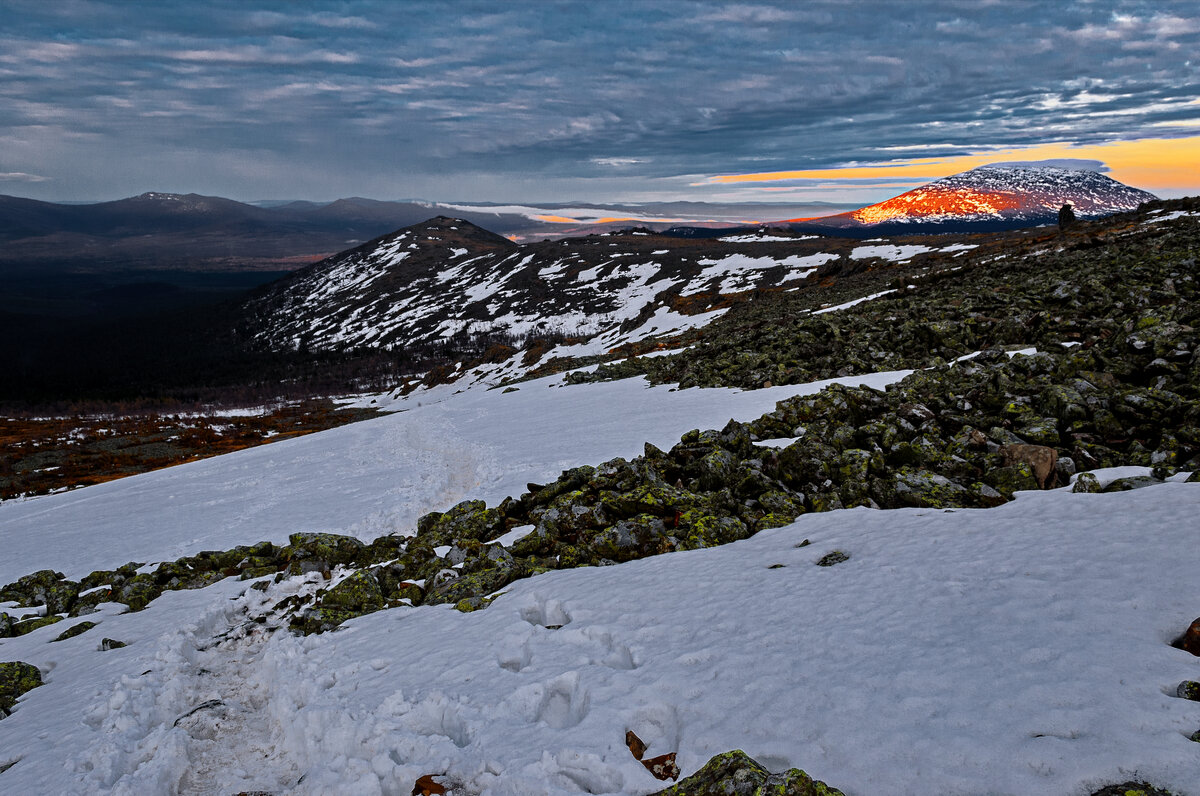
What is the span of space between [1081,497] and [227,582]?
67.5 feet

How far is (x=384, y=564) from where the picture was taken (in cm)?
1512

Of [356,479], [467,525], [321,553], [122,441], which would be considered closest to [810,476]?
[467,525]

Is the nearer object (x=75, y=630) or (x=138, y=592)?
(x=75, y=630)

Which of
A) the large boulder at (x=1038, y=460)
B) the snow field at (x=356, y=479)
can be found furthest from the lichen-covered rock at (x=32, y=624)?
the large boulder at (x=1038, y=460)

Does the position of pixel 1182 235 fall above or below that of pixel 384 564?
above

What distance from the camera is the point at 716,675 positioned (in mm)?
7211

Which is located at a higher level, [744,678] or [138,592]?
[744,678]

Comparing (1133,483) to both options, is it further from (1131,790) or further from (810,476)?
(1131,790)

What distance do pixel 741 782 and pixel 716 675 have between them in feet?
6.80

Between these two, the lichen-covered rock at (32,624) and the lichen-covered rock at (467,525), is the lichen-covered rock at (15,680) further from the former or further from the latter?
the lichen-covered rock at (467,525)

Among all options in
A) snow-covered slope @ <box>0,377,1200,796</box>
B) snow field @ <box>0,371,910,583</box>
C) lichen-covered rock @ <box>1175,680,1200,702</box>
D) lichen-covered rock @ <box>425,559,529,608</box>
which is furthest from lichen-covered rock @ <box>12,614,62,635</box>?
lichen-covered rock @ <box>1175,680,1200,702</box>

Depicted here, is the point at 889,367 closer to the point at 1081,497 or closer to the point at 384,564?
the point at 1081,497

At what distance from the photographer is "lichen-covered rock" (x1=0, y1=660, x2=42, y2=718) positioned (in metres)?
10.7

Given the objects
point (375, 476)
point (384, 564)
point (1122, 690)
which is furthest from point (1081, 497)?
point (375, 476)
